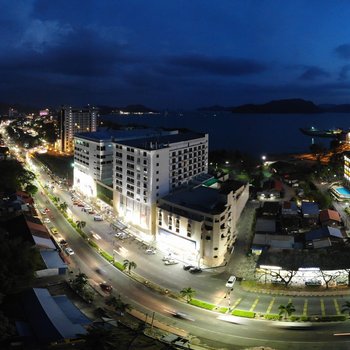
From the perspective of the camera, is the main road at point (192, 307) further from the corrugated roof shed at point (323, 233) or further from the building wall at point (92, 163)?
the building wall at point (92, 163)

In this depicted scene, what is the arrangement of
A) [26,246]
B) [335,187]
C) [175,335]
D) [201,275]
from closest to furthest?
[175,335] < [26,246] < [201,275] < [335,187]

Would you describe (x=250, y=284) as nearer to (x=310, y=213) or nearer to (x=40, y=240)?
(x=310, y=213)

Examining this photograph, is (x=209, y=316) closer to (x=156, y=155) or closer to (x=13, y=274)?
(x=13, y=274)

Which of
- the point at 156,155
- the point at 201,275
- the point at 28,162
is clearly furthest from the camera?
the point at 28,162

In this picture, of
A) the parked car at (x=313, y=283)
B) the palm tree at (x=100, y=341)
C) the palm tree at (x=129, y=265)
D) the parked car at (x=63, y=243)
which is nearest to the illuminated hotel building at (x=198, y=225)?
the palm tree at (x=129, y=265)

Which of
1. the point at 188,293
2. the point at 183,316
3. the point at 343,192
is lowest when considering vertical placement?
the point at 183,316

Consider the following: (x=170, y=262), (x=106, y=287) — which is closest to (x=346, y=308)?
(x=170, y=262)

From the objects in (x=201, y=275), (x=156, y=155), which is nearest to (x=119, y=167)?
(x=156, y=155)
